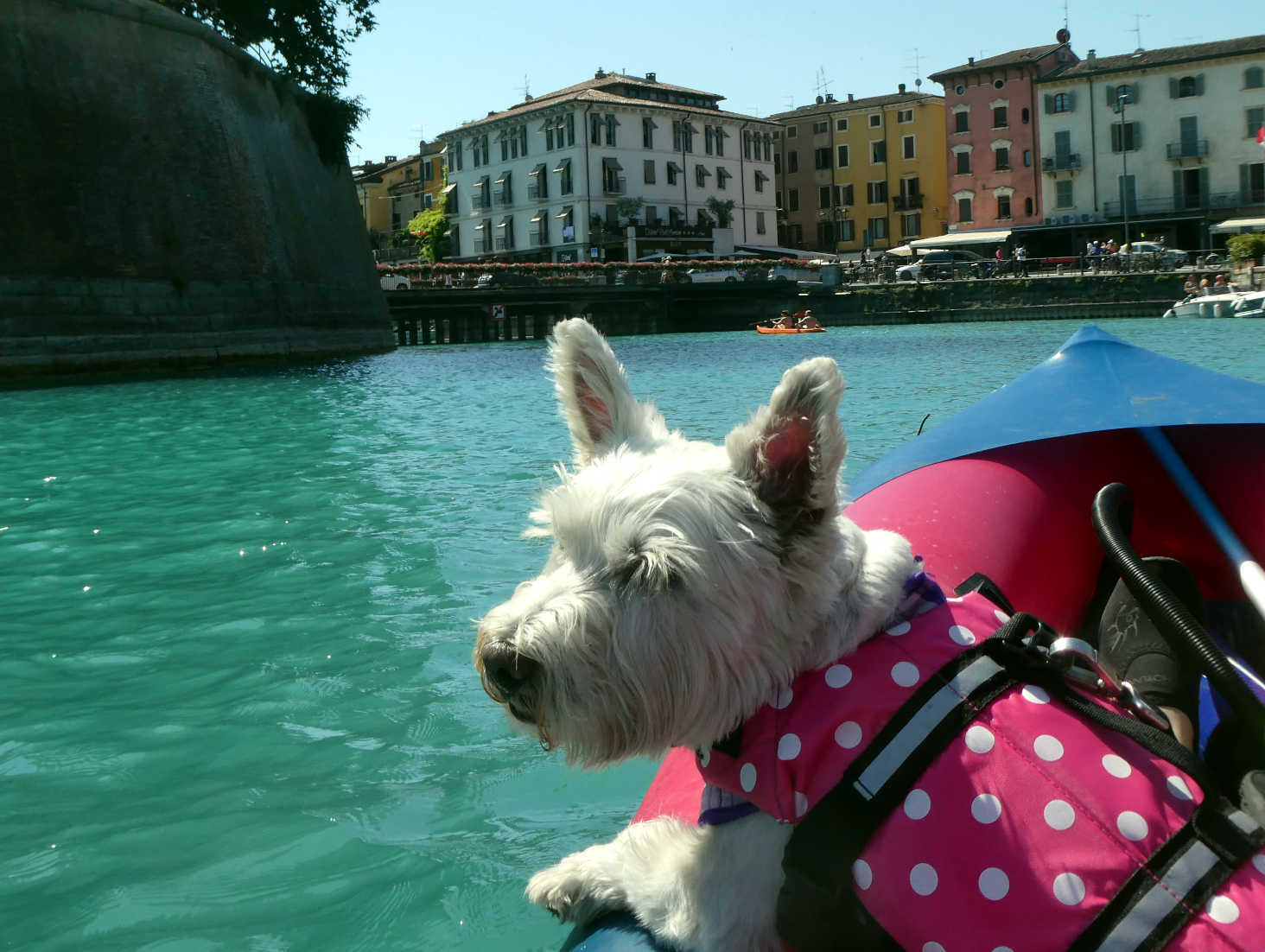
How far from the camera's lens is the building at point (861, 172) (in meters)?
78.0

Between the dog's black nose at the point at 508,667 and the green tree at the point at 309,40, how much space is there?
36885 millimetres

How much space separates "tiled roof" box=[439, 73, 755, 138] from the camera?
75.4 metres

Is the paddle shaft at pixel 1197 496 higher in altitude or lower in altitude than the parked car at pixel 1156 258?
lower

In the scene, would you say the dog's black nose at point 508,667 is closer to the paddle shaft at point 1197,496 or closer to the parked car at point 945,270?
A: the paddle shaft at point 1197,496

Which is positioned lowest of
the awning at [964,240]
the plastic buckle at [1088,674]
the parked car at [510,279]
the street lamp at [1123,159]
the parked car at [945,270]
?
Answer: the plastic buckle at [1088,674]

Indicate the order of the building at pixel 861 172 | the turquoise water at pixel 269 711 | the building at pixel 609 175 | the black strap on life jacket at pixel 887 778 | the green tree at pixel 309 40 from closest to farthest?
the black strap on life jacket at pixel 887 778
the turquoise water at pixel 269 711
the green tree at pixel 309 40
the building at pixel 609 175
the building at pixel 861 172

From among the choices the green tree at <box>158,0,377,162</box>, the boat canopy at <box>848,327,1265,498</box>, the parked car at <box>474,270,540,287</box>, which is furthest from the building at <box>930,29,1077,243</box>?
the boat canopy at <box>848,327,1265,498</box>

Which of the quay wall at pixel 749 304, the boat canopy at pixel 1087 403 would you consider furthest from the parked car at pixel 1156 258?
the boat canopy at pixel 1087 403

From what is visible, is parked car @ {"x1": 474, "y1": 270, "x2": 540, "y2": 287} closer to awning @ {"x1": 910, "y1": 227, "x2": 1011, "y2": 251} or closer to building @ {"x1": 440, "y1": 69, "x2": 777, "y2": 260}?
building @ {"x1": 440, "y1": 69, "x2": 777, "y2": 260}

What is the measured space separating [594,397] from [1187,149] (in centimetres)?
6791

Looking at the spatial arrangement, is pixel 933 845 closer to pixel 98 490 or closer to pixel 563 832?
pixel 563 832

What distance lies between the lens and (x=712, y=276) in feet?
194

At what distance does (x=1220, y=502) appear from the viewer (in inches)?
150

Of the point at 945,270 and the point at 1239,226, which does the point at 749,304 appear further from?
the point at 1239,226
